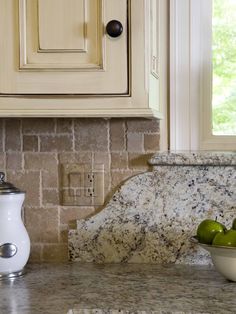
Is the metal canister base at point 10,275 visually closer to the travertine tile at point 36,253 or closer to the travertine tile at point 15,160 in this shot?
the travertine tile at point 36,253

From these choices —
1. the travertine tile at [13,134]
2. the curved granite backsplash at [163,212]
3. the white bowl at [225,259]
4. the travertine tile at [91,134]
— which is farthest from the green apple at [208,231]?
the travertine tile at [13,134]

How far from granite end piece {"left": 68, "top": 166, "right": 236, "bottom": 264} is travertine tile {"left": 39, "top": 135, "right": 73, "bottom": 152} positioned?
221 millimetres

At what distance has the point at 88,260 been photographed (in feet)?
5.77

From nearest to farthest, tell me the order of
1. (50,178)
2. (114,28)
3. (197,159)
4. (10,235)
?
(114,28) → (10,235) → (197,159) → (50,178)

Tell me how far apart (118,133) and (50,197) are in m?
0.30

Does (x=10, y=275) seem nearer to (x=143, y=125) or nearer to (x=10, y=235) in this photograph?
(x=10, y=235)

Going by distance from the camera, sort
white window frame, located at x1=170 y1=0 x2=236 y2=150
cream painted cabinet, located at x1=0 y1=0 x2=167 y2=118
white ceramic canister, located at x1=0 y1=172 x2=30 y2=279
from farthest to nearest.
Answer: white window frame, located at x1=170 y1=0 x2=236 y2=150 < white ceramic canister, located at x1=0 y1=172 x2=30 y2=279 < cream painted cabinet, located at x1=0 y1=0 x2=167 y2=118

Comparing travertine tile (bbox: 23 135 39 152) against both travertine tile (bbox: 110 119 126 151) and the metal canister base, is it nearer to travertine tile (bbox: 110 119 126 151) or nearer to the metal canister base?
travertine tile (bbox: 110 119 126 151)

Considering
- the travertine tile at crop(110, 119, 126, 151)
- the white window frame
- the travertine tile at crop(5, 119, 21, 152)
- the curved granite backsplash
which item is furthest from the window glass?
the travertine tile at crop(5, 119, 21, 152)

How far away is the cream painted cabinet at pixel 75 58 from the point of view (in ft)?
4.68

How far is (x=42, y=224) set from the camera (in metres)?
1.80

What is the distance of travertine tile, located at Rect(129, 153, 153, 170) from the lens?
5.75 ft

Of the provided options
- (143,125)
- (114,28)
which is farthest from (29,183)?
(114,28)

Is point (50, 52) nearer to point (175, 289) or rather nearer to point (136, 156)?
point (136, 156)
